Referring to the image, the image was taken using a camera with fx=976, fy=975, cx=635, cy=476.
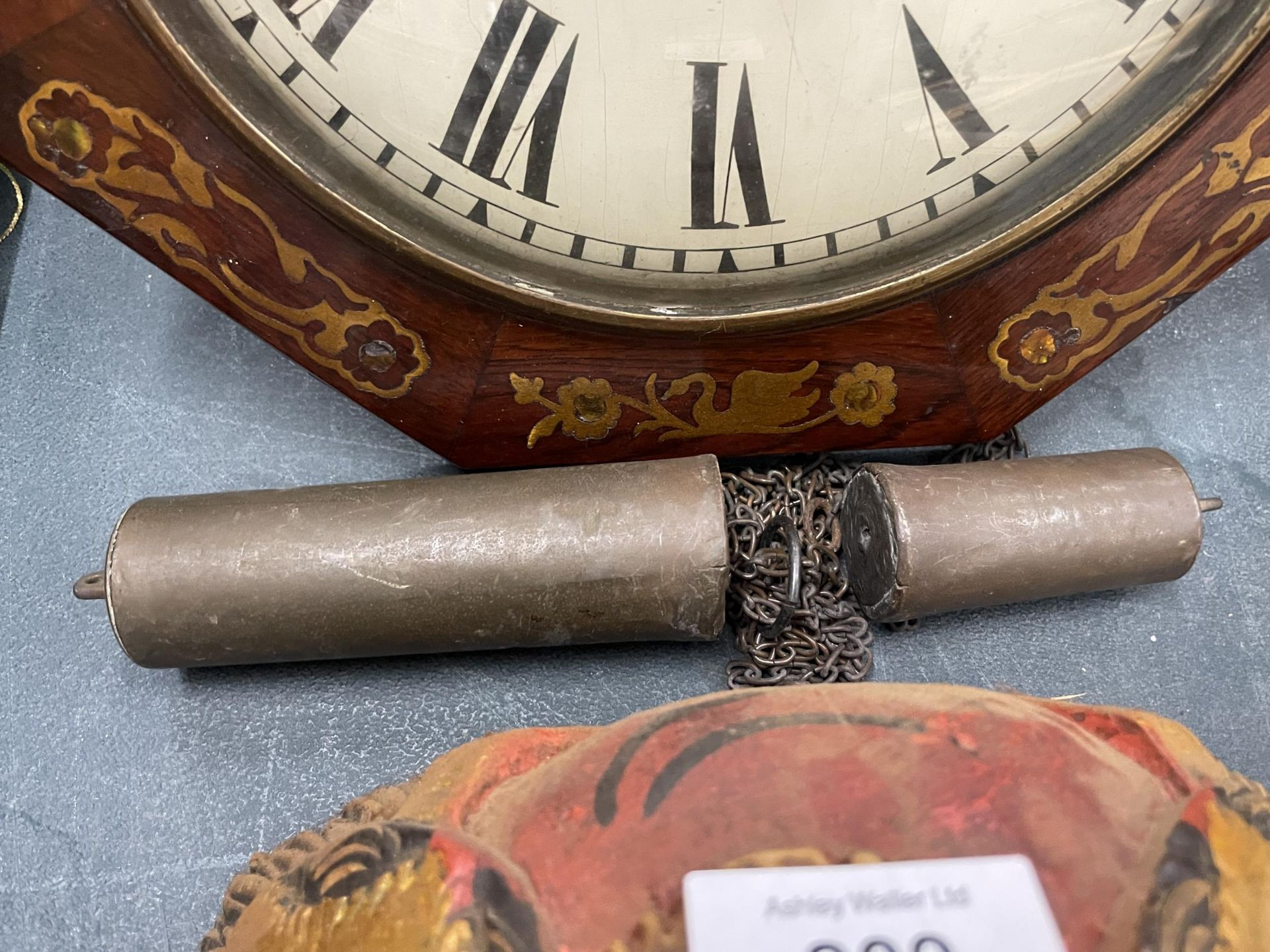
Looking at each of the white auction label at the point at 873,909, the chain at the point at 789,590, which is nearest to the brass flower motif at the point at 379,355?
the chain at the point at 789,590

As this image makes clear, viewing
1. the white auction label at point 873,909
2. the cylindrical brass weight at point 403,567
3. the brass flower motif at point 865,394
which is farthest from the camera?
the brass flower motif at point 865,394

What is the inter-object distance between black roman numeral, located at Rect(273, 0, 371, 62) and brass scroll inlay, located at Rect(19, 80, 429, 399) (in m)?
0.15

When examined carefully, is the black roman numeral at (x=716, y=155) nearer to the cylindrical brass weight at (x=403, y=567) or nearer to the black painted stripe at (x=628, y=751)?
the cylindrical brass weight at (x=403, y=567)

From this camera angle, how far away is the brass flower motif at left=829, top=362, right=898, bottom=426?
100 centimetres

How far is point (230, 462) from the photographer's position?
116 cm

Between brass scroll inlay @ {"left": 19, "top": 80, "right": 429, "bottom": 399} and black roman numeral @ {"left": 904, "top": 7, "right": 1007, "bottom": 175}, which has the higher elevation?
black roman numeral @ {"left": 904, "top": 7, "right": 1007, "bottom": 175}

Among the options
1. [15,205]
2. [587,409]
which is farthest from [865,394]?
[15,205]

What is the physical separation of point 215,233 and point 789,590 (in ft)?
2.09

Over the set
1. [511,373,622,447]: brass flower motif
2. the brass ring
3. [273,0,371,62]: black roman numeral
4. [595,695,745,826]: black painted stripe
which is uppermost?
the brass ring

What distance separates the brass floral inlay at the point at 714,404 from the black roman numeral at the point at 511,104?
0.72 feet

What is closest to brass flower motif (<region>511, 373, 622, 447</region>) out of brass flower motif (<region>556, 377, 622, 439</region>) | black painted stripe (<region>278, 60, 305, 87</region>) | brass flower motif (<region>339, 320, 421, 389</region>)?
brass flower motif (<region>556, 377, 622, 439</region>)

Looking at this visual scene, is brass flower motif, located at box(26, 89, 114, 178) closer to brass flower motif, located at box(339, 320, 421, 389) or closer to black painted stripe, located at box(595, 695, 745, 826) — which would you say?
brass flower motif, located at box(339, 320, 421, 389)

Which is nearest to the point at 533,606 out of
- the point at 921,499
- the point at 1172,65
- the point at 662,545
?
the point at 662,545

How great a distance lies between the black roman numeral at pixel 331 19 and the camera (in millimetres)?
728
